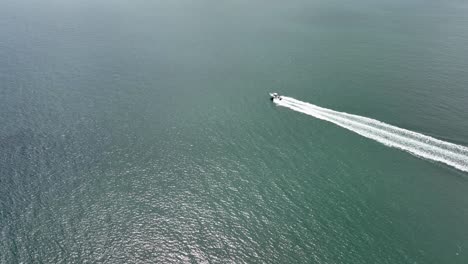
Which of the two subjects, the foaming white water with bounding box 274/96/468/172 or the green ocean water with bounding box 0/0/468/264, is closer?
the green ocean water with bounding box 0/0/468/264

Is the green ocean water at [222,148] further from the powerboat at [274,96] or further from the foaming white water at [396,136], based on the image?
the foaming white water at [396,136]

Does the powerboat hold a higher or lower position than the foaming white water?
higher

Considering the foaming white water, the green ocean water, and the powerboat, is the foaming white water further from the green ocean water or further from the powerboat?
the powerboat

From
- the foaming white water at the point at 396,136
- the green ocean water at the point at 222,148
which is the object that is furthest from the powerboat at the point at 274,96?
the foaming white water at the point at 396,136

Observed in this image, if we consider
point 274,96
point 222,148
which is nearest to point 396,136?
point 274,96

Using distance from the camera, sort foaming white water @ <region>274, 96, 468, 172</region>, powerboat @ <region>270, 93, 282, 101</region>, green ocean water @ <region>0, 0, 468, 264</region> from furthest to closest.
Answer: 1. powerboat @ <region>270, 93, 282, 101</region>
2. foaming white water @ <region>274, 96, 468, 172</region>
3. green ocean water @ <region>0, 0, 468, 264</region>

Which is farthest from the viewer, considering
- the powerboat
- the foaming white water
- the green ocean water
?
the powerboat

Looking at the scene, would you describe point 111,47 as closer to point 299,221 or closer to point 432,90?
point 299,221

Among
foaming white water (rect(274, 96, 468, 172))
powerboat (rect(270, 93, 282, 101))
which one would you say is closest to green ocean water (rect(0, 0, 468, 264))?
powerboat (rect(270, 93, 282, 101))
